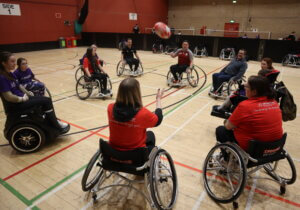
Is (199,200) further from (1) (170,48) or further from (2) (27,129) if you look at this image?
(1) (170,48)

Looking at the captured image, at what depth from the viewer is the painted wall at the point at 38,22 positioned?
11.3 m

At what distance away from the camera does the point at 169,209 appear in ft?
6.26

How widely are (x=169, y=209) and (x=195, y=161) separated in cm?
95

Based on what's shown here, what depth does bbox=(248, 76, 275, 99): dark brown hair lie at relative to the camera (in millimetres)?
1911

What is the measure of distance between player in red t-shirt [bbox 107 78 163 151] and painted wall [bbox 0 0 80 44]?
1218cm

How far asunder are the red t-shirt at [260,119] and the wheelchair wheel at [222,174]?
231 mm

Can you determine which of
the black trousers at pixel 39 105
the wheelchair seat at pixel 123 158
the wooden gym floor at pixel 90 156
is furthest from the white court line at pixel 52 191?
the black trousers at pixel 39 105

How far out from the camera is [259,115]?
1.88 metres

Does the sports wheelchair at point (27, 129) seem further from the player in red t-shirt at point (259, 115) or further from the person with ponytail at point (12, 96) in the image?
the player in red t-shirt at point (259, 115)

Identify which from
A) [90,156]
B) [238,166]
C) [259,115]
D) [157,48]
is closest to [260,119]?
[259,115]

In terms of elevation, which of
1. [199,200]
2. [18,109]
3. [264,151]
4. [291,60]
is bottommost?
[199,200]

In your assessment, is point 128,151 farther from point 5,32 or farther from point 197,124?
point 5,32

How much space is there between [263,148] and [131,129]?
1173 mm

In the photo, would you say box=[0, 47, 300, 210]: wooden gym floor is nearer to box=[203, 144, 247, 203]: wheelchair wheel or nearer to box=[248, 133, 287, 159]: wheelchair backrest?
box=[203, 144, 247, 203]: wheelchair wheel
